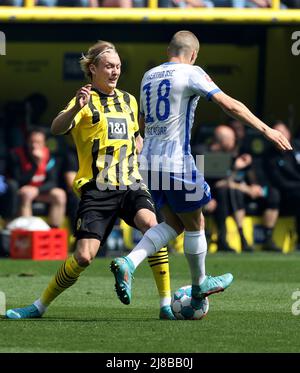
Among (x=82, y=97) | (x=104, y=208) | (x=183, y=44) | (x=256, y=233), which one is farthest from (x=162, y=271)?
(x=256, y=233)

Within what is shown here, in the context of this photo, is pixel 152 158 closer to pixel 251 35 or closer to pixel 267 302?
pixel 267 302

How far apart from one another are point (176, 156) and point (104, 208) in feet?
2.09

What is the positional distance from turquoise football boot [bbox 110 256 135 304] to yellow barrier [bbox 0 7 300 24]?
26.8 feet

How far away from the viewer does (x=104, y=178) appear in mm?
8938

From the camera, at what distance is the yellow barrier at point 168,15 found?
16.1 meters

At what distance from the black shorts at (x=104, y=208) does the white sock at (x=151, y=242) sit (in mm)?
279

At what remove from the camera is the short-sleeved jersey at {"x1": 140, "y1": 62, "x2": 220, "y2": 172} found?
8.60m

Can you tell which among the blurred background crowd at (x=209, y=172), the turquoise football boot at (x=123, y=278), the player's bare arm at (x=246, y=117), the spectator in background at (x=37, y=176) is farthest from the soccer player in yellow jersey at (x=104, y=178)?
the spectator in background at (x=37, y=176)

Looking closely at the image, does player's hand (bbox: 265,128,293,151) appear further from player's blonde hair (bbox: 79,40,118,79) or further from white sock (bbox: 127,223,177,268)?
player's blonde hair (bbox: 79,40,118,79)

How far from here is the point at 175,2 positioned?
1630 centimetres

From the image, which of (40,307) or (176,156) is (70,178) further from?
(176,156)

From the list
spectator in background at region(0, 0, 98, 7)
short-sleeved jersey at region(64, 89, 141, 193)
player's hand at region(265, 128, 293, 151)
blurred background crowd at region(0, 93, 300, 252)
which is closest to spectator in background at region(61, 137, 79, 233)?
blurred background crowd at region(0, 93, 300, 252)
